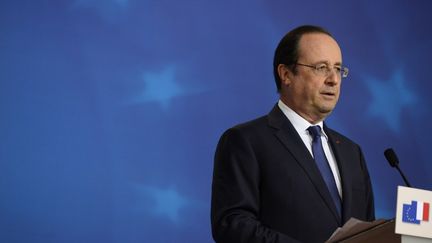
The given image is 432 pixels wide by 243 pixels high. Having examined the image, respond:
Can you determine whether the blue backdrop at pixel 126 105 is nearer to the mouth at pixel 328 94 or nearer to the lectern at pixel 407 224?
the mouth at pixel 328 94

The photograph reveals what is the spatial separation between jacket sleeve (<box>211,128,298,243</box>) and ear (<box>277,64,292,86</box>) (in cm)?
33

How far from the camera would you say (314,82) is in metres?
2.81

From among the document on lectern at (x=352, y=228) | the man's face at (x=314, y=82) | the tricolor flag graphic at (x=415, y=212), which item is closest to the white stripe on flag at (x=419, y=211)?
the tricolor flag graphic at (x=415, y=212)

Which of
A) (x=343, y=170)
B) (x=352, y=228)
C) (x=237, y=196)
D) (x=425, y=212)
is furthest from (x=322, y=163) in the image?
(x=425, y=212)

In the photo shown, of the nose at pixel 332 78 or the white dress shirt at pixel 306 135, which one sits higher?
the nose at pixel 332 78

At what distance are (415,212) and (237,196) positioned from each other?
0.70 m

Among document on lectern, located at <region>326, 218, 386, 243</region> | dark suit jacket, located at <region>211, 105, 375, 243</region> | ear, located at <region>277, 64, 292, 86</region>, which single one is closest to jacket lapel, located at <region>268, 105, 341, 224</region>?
dark suit jacket, located at <region>211, 105, 375, 243</region>

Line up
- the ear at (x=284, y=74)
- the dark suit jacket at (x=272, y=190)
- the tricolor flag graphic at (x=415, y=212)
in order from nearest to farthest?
the tricolor flag graphic at (x=415, y=212)
the dark suit jacket at (x=272, y=190)
the ear at (x=284, y=74)

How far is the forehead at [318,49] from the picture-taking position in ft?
9.30

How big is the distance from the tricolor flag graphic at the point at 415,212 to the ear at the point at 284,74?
0.94 m

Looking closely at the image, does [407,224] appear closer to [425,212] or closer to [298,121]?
[425,212]

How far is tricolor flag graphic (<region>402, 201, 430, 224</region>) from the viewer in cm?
207

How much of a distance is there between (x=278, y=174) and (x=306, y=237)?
0.25 meters

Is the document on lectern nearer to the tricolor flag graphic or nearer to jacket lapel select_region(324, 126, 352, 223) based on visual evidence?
the tricolor flag graphic
